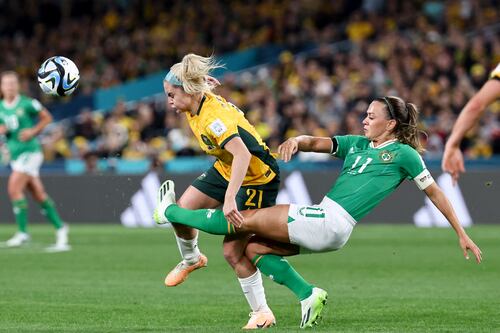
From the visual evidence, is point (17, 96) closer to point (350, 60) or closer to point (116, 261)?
point (116, 261)

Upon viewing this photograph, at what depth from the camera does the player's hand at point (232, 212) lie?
316 inches

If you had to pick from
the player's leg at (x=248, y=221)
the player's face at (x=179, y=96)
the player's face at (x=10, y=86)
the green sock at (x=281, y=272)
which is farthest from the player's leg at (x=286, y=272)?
the player's face at (x=10, y=86)

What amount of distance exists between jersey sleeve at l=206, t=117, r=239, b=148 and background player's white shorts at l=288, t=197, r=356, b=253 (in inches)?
28.2

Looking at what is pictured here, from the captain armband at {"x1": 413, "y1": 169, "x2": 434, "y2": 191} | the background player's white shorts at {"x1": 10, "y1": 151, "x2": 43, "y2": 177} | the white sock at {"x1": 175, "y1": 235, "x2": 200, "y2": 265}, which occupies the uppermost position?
the captain armband at {"x1": 413, "y1": 169, "x2": 434, "y2": 191}

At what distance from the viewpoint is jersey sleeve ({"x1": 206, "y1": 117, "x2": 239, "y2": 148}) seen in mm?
8250

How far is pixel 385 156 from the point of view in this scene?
27.6 ft

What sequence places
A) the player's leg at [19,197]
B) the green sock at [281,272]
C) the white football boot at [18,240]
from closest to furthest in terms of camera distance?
the green sock at [281,272]
the player's leg at [19,197]
the white football boot at [18,240]

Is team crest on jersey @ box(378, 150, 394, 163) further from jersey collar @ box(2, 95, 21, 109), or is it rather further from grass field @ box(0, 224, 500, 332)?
jersey collar @ box(2, 95, 21, 109)

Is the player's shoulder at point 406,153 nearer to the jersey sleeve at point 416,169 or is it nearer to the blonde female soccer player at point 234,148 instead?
the jersey sleeve at point 416,169

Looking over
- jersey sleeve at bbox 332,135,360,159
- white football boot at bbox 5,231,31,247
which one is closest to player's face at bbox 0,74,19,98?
white football boot at bbox 5,231,31,247

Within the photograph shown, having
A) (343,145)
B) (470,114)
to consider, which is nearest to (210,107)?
(343,145)

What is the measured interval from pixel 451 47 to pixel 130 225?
846 centimetres

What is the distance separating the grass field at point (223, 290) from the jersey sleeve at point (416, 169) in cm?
111

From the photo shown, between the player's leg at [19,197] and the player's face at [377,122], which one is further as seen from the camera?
the player's leg at [19,197]
